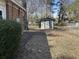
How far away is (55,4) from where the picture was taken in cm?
5094

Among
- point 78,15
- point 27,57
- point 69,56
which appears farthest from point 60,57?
point 78,15

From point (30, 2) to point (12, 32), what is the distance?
41504 mm

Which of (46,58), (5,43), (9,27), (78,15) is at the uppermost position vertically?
(78,15)

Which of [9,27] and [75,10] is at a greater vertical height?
[75,10]

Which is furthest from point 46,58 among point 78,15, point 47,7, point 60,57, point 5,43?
point 47,7

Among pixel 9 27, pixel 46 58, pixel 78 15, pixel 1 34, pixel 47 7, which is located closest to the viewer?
pixel 1 34

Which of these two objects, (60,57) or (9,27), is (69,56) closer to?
(60,57)

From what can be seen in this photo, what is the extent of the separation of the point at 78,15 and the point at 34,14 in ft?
38.6

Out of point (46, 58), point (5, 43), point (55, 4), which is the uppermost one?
point (55, 4)

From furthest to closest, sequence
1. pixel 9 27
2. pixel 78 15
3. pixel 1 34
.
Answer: pixel 78 15, pixel 9 27, pixel 1 34

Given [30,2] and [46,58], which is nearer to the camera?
[46,58]

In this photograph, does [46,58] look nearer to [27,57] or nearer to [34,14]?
[27,57]

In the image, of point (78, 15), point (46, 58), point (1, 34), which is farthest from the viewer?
point (78, 15)

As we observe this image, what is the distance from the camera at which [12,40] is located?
A: 6.56 meters
